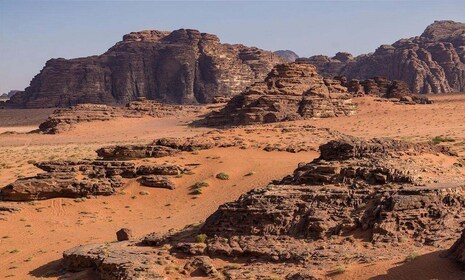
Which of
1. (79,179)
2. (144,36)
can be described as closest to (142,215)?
(79,179)

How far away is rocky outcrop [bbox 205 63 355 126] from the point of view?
60.2 metres

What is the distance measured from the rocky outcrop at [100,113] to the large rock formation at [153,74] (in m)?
20.0

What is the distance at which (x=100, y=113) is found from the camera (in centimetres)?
7906

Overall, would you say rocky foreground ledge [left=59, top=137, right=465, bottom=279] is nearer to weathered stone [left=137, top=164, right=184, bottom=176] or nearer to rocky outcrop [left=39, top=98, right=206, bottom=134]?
weathered stone [left=137, top=164, right=184, bottom=176]

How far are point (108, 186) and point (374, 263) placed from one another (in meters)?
16.2

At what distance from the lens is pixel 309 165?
16.8 meters

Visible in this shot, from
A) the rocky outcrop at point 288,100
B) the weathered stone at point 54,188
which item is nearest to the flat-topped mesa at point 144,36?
the rocky outcrop at point 288,100

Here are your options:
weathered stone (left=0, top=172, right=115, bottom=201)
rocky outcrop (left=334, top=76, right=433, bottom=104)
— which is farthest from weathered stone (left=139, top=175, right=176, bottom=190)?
rocky outcrop (left=334, top=76, right=433, bottom=104)

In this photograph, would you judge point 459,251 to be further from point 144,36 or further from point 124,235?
point 144,36

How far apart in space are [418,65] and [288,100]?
210 ft

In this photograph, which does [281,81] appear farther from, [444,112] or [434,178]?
[434,178]

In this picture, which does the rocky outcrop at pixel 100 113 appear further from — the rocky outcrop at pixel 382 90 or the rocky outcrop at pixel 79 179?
the rocky outcrop at pixel 79 179

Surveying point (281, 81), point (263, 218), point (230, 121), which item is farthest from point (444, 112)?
point (263, 218)

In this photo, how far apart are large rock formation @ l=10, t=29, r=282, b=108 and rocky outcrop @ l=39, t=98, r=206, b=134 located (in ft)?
65.6
